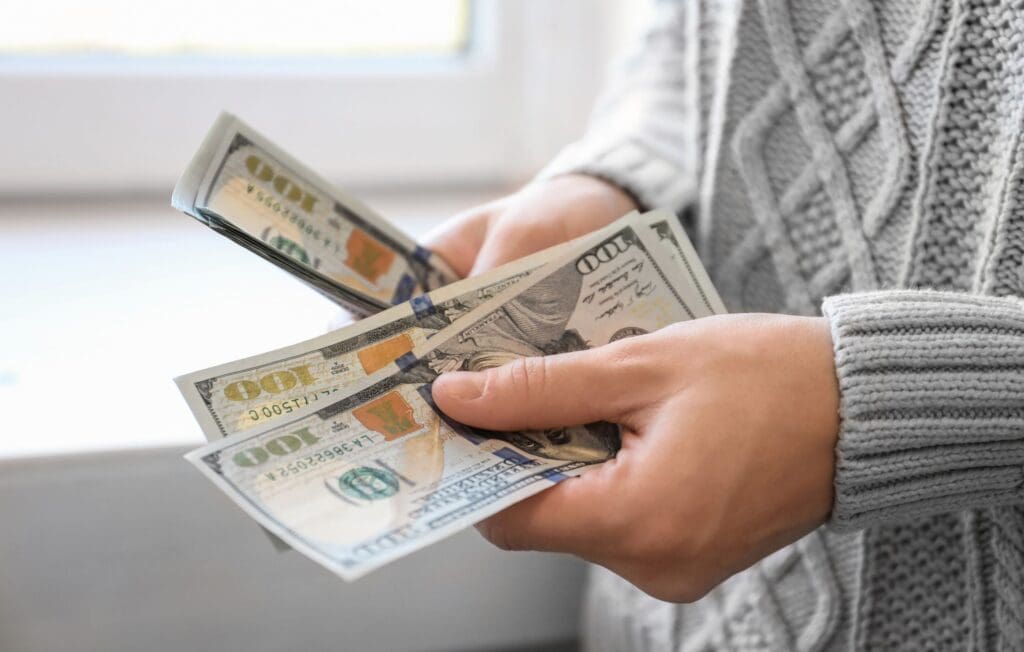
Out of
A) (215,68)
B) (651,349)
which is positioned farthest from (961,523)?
(215,68)

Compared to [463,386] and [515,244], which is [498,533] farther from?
[515,244]

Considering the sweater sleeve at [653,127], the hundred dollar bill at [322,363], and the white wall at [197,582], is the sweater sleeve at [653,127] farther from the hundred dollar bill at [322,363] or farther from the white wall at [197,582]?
the white wall at [197,582]

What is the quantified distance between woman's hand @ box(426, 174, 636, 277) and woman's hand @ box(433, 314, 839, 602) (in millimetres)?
170

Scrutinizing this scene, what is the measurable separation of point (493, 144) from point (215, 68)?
1.10 feet

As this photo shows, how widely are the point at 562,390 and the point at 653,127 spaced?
0.33 metres

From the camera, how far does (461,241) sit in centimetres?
70

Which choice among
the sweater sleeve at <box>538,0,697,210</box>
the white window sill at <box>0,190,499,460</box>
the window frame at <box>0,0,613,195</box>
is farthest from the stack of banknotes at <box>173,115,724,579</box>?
the window frame at <box>0,0,613,195</box>

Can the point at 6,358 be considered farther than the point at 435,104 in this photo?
No

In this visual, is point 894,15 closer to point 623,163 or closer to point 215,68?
point 623,163

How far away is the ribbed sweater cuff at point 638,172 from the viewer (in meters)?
0.70

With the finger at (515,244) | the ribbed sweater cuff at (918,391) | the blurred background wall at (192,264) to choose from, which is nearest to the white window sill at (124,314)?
the blurred background wall at (192,264)

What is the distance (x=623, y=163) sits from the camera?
2.33 ft

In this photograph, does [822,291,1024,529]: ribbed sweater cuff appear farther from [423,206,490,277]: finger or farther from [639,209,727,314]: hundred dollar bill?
[423,206,490,277]: finger

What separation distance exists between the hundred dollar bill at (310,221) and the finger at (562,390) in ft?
0.48
